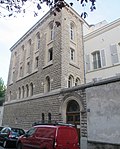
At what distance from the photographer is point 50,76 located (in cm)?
1894

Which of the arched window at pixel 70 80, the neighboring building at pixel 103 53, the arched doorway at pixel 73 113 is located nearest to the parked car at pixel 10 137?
the arched doorway at pixel 73 113

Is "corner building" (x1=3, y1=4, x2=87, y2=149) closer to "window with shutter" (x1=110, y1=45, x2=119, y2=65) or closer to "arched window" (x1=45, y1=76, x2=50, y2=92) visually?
"arched window" (x1=45, y1=76, x2=50, y2=92)

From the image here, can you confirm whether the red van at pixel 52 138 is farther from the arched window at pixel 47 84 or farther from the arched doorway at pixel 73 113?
the arched window at pixel 47 84

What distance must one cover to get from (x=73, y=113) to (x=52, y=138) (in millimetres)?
6905

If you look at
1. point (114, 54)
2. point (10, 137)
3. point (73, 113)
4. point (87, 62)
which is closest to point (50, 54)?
point (87, 62)

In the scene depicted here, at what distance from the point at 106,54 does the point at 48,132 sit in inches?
444

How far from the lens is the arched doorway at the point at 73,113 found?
1511cm

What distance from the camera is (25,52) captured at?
2705cm

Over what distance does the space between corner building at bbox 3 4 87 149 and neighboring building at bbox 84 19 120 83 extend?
4.99ft

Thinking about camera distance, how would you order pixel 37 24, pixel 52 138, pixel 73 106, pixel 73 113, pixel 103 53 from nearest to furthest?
pixel 52 138, pixel 73 113, pixel 73 106, pixel 103 53, pixel 37 24

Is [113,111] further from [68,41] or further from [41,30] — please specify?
[41,30]

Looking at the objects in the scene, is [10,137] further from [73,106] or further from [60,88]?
→ [60,88]

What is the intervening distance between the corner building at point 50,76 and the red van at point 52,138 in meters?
4.30

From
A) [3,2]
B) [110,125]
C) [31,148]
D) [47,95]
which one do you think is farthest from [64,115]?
[3,2]
